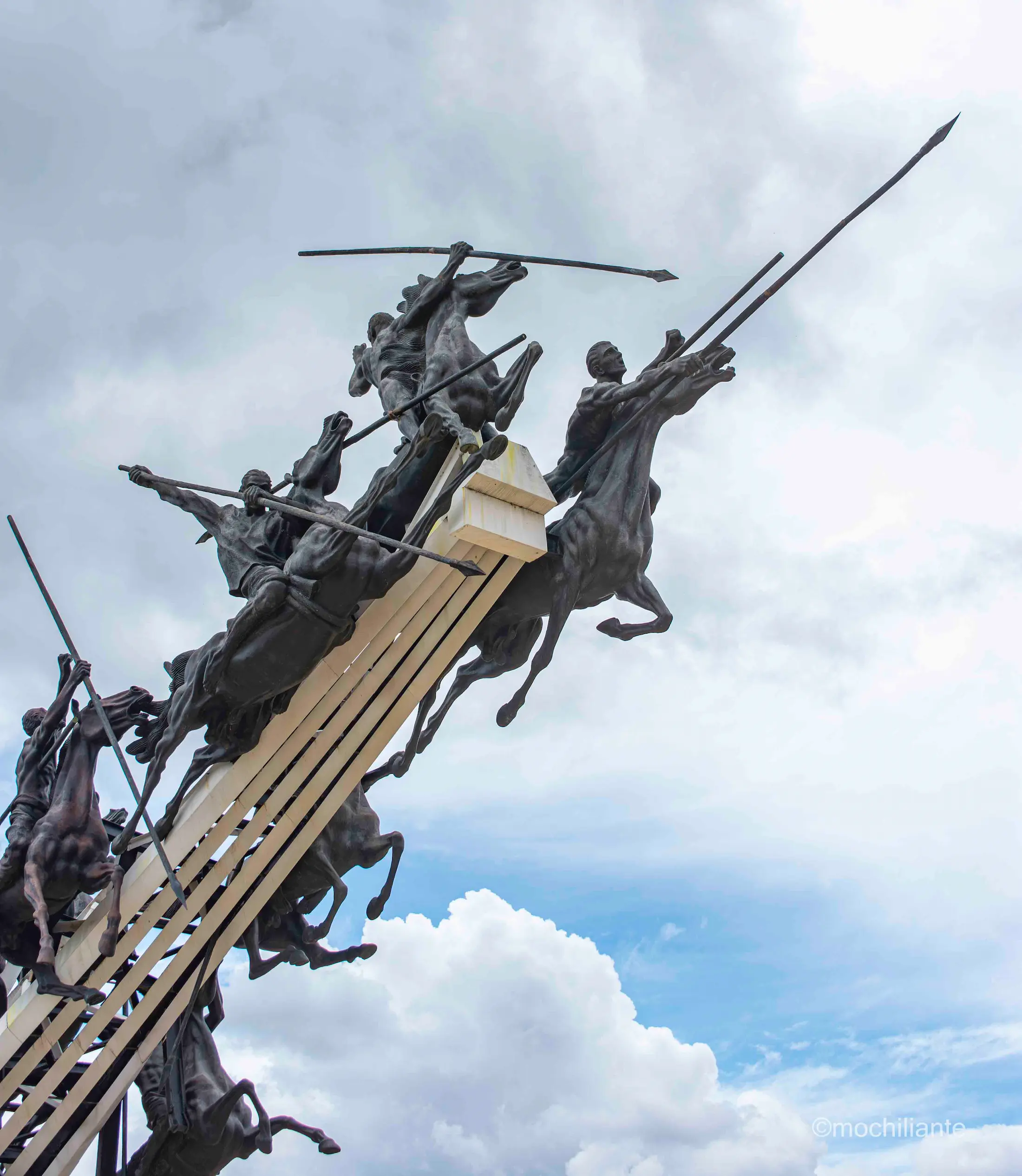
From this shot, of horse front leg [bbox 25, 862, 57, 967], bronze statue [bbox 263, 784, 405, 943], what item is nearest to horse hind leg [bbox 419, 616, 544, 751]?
bronze statue [bbox 263, 784, 405, 943]

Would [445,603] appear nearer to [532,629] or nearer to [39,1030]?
[532,629]

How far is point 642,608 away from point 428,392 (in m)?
2.74

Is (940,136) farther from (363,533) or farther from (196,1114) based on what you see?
(196,1114)

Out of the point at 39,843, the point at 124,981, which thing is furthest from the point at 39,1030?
the point at 39,843

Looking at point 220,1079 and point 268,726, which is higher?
point 268,726

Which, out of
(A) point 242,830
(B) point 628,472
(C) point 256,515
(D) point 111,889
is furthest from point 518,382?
(D) point 111,889

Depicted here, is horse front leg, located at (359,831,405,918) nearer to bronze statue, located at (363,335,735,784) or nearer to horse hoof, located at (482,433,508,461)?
bronze statue, located at (363,335,735,784)

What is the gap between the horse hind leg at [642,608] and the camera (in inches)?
452

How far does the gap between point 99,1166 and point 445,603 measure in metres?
6.47

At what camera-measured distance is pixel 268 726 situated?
36.9ft

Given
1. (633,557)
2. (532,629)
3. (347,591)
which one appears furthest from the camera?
(532,629)

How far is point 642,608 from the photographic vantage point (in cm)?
1160

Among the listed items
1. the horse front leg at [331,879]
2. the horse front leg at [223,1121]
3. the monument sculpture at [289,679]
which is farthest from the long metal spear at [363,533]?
the horse front leg at [223,1121]

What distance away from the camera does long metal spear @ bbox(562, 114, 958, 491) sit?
32.7 ft
